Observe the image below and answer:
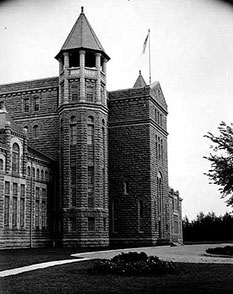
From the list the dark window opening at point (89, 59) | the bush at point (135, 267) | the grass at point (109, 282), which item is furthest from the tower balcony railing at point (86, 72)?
the bush at point (135, 267)

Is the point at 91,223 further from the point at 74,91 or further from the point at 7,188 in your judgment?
the point at 74,91

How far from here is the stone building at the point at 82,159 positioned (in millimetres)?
33844

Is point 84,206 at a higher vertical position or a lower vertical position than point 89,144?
lower

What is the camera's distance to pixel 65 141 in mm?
38469

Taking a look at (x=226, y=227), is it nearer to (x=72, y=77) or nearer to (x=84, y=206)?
(x=84, y=206)

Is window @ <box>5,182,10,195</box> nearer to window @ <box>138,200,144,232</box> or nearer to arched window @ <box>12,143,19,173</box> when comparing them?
arched window @ <box>12,143,19,173</box>

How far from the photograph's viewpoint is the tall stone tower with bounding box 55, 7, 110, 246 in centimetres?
3700

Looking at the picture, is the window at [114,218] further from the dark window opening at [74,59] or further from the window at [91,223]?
the dark window opening at [74,59]

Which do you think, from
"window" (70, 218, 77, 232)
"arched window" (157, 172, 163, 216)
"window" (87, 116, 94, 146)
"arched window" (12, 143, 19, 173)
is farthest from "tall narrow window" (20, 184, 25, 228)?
"arched window" (157, 172, 163, 216)

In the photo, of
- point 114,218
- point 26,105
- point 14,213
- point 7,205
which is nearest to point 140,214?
point 114,218

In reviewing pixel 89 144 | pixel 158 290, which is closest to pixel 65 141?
pixel 89 144

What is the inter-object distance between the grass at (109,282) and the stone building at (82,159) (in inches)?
695

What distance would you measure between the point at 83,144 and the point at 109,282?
25.0m

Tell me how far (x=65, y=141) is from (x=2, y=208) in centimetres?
873
